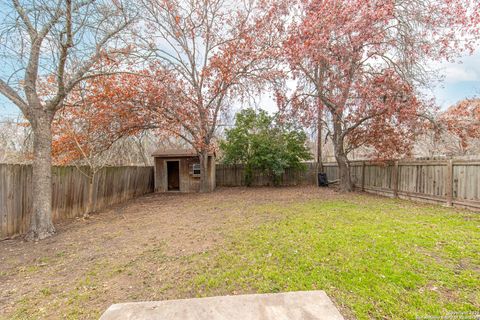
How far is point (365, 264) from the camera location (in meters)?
3.01

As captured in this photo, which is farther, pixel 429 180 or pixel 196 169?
pixel 196 169

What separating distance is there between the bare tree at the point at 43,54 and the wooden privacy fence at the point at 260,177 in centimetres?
1010

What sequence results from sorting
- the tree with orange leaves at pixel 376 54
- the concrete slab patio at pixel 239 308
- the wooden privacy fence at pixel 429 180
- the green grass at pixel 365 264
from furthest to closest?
1. the tree with orange leaves at pixel 376 54
2. the wooden privacy fence at pixel 429 180
3. the green grass at pixel 365 264
4. the concrete slab patio at pixel 239 308

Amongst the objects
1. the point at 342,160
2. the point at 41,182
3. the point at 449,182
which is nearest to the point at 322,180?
the point at 342,160

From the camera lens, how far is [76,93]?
6754mm

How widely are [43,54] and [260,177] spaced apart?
11.4 meters

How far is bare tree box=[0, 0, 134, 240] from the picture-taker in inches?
169

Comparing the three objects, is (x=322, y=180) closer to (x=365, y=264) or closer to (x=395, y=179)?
(x=395, y=179)

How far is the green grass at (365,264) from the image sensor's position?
2.29 meters

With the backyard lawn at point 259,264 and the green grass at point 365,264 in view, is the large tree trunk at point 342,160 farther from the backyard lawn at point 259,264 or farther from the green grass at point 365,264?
the green grass at point 365,264

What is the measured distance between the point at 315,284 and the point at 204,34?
34.4ft

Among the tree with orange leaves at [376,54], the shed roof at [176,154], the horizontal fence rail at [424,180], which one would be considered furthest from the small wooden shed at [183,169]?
the horizontal fence rail at [424,180]

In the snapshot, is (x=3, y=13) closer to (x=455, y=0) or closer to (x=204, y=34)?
(x=204, y=34)

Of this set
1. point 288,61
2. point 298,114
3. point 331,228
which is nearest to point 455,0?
point 288,61
